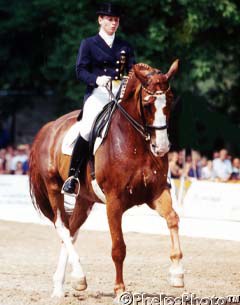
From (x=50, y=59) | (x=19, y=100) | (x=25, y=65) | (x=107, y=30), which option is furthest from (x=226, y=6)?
(x=107, y=30)

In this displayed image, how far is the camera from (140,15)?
29.4 meters

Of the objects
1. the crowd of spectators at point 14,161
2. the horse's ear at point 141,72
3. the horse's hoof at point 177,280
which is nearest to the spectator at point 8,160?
the crowd of spectators at point 14,161

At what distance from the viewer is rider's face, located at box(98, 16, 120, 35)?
11.0 meters

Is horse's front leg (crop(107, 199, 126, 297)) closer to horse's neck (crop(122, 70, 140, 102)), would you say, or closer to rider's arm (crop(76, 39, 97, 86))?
horse's neck (crop(122, 70, 140, 102))

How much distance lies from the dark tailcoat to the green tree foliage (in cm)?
1527

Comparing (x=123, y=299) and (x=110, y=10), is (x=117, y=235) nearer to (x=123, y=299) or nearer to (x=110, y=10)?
(x=123, y=299)

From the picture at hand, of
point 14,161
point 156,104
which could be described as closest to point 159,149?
point 156,104

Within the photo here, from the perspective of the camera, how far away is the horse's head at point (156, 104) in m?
9.70

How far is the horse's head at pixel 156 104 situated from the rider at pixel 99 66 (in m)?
1.02

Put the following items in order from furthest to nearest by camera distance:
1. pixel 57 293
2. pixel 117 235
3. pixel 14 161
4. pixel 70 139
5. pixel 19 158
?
1. pixel 14 161
2. pixel 19 158
3. pixel 70 139
4. pixel 57 293
5. pixel 117 235

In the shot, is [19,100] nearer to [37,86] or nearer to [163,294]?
[37,86]

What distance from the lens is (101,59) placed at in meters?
11.1

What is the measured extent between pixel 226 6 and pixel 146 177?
60.5 ft

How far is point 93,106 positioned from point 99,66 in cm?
46
